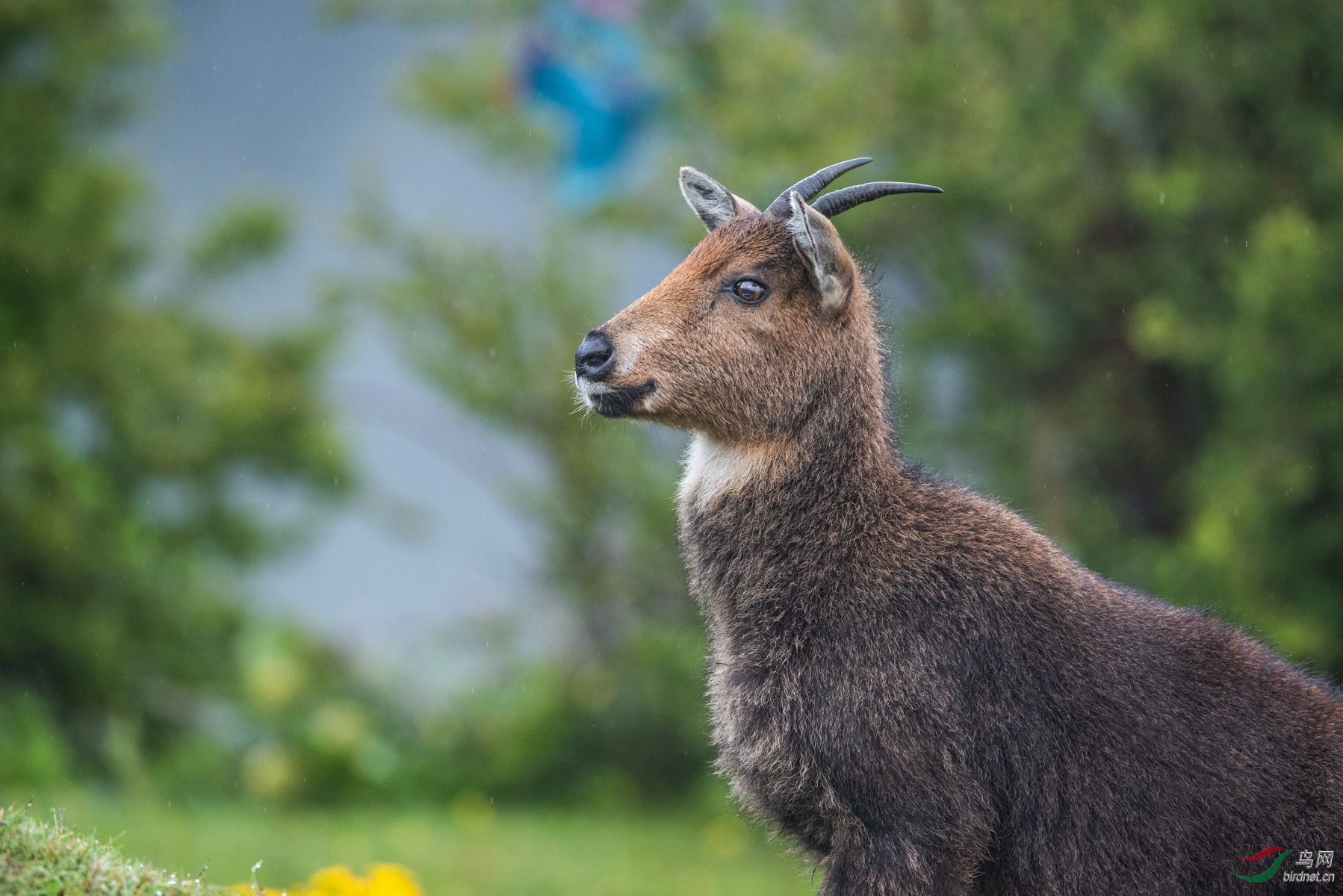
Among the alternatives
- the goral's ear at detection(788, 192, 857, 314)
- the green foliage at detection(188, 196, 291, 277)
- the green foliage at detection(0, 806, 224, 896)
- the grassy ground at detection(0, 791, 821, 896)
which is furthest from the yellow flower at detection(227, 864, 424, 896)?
the green foliage at detection(188, 196, 291, 277)

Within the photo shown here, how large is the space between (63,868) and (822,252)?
2.39 m

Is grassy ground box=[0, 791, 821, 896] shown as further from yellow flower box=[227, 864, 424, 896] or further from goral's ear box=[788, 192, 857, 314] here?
goral's ear box=[788, 192, 857, 314]

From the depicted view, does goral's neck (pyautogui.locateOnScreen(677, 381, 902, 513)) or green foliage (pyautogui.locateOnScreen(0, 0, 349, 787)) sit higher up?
green foliage (pyautogui.locateOnScreen(0, 0, 349, 787))

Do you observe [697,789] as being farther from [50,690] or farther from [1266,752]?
[1266,752]

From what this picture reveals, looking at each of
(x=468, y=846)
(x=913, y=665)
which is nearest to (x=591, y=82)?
(x=468, y=846)

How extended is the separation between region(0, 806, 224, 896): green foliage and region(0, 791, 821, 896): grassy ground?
323 cm

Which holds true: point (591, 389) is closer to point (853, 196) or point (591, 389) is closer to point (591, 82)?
point (853, 196)

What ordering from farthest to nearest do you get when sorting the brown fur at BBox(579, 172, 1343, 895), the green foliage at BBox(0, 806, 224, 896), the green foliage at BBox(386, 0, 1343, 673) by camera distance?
the green foliage at BBox(386, 0, 1343, 673) < the brown fur at BBox(579, 172, 1343, 895) < the green foliage at BBox(0, 806, 224, 896)

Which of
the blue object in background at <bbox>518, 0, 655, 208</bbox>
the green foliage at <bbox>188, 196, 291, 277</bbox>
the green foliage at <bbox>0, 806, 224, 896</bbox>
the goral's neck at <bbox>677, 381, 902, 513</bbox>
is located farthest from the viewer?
the green foliage at <bbox>188, 196, 291, 277</bbox>

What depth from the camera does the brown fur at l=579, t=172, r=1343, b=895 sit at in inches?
138

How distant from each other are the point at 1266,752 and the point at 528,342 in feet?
23.8

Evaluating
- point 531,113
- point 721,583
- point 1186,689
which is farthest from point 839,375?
point 531,113

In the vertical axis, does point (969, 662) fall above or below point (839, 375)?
below

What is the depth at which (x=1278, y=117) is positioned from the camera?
7301 millimetres
